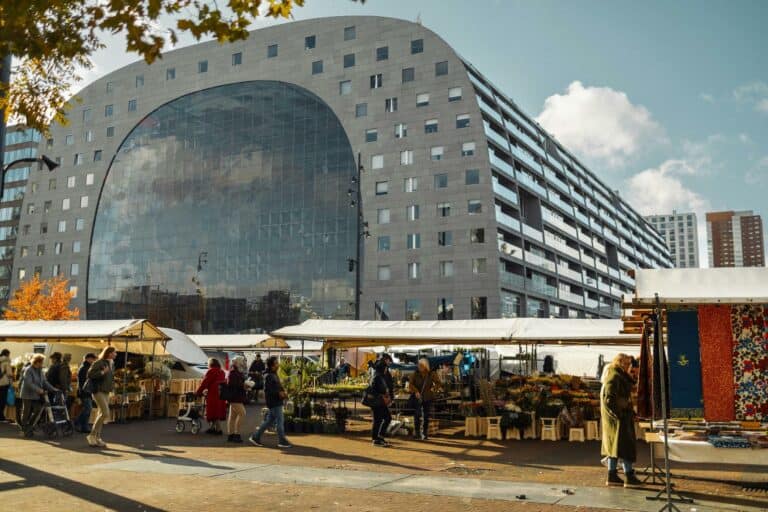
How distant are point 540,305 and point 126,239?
41.3m

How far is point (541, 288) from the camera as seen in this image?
214 feet

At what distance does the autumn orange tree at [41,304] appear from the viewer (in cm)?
6900

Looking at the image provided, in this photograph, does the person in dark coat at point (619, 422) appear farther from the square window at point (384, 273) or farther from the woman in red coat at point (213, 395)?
the square window at point (384, 273)

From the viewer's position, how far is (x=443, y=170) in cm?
5847

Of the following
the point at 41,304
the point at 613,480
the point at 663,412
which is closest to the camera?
the point at 663,412

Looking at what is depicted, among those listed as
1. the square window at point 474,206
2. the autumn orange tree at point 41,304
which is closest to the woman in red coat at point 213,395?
the square window at point 474,206

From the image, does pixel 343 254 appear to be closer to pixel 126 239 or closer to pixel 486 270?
pixel 486 270

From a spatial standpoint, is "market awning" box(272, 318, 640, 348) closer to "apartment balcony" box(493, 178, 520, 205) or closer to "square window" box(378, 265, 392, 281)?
"square window" box(378, 265, 392, 281)

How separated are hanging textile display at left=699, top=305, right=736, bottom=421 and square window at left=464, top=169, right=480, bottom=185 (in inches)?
1899

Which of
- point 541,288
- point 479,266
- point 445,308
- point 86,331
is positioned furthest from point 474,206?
point 86,331

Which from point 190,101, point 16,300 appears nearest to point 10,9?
point 190,101

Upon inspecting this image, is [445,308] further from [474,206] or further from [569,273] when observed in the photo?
[569,273]

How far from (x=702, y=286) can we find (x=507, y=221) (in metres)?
51.0

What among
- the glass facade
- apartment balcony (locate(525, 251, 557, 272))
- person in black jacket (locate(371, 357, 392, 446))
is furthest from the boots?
apartment balcony (locate(525, 251, 557, 272))
